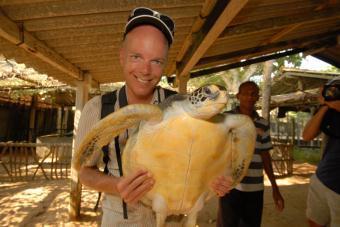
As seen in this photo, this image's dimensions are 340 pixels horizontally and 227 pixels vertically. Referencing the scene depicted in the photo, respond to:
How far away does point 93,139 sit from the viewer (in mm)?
1240

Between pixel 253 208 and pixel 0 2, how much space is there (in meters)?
2.43

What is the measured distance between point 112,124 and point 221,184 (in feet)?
1.65

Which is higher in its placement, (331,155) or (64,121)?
(64,121)

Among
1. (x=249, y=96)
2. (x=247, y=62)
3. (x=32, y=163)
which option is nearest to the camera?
(x=249, y=96)

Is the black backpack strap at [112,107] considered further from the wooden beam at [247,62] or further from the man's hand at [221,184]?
the wooden beam at [247,62]

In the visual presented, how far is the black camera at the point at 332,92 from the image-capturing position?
2.46 m

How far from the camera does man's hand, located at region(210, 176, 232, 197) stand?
1.37m

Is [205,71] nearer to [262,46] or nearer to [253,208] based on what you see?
[262,46]

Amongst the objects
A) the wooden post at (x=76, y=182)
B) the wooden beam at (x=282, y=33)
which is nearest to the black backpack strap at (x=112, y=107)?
the wooden beam at (x=282, y=33)

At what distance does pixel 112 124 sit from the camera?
1.20 meters

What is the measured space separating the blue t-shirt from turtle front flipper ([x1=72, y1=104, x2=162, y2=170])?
→ 1.78m

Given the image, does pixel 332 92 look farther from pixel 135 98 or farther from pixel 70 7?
pixel 70 7

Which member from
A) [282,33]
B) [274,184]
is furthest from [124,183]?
[282,33]

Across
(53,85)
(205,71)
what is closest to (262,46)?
(205,71)
